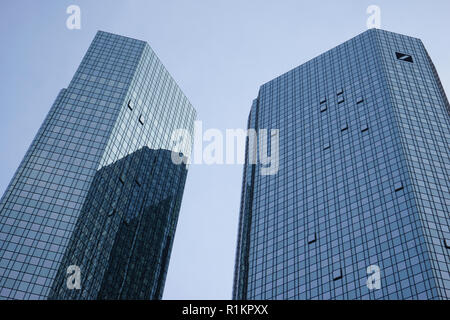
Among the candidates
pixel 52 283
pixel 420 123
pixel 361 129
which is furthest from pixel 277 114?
pixel 52 283

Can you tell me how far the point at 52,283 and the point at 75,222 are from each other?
1459 cm

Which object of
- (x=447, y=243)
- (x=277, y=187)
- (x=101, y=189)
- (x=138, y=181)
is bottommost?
(x=447, y=243)

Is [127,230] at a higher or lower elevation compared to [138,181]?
lower

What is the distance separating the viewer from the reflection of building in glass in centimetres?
11569

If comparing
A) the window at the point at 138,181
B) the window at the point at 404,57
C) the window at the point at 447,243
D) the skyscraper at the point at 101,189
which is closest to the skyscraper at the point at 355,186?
the window at the point at 447,243

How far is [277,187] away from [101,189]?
1517 inches

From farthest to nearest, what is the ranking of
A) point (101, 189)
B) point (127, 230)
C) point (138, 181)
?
point (138, 181) < point (127, 230) < point (101, 189)

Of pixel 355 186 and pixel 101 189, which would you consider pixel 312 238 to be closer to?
pixel 355 186

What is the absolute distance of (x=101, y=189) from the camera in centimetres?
12469

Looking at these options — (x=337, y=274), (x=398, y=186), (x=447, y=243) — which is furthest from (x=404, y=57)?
(x=337, y=274)

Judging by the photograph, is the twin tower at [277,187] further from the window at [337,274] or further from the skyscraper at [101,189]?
the skyscraper at [101,189]

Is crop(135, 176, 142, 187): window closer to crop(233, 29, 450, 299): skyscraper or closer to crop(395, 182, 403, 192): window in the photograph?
crop(233, 29, 450, 299): skyscraper

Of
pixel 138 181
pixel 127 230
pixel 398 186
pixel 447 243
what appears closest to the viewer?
pixel 447 243

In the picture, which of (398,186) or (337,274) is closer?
(337,274)
